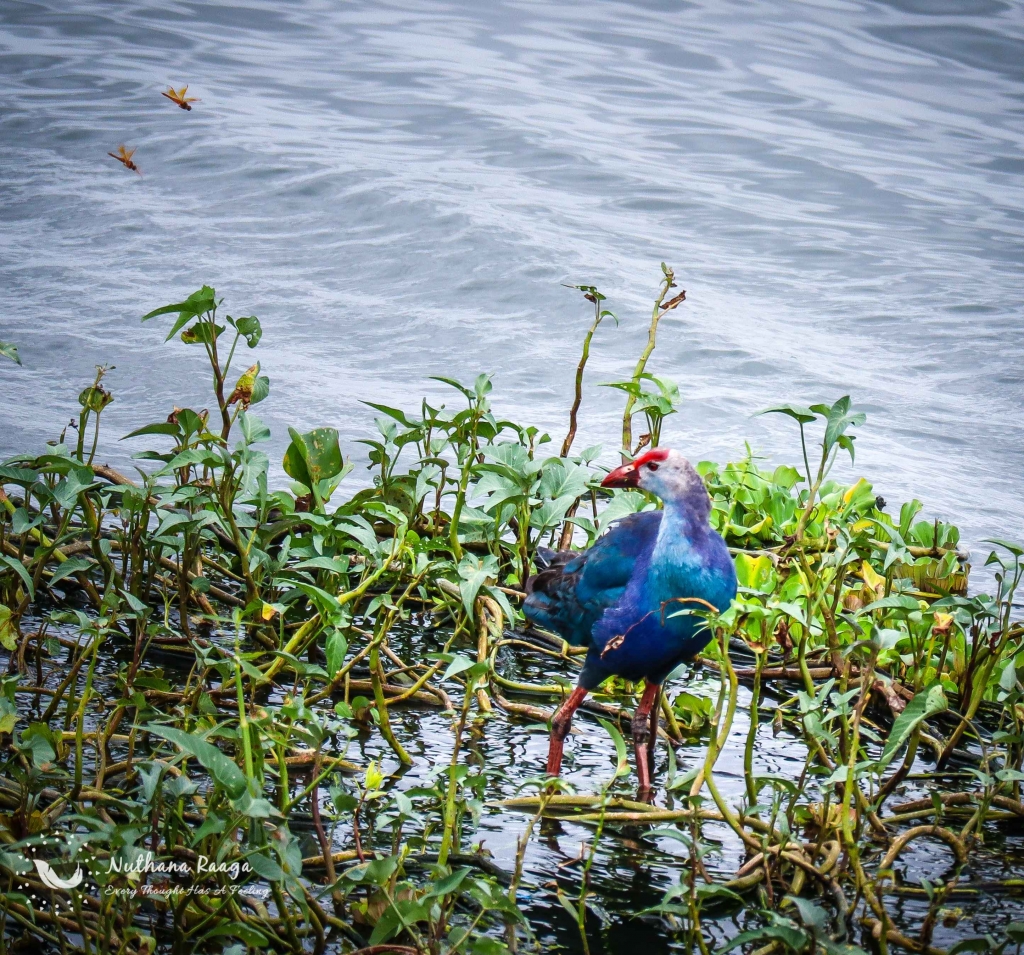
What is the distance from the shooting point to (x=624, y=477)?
11.2 ft

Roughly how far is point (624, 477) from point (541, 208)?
23.7ft

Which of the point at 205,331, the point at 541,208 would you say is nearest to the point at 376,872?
the point at 205,331

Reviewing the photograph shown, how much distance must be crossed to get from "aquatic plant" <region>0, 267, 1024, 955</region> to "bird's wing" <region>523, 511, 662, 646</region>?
19 centimetres

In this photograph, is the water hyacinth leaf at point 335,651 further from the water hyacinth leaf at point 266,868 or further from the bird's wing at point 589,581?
the bird's wing at point 589,581

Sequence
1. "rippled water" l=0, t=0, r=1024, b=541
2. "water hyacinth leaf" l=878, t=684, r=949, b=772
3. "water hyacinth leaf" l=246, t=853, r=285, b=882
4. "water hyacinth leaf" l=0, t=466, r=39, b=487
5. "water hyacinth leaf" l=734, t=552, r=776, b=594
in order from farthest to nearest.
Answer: "rippled water" l=0, t=0, r=1024, b=541, "water hyacinth leaf" l=734, t=552, r=776, b=594, "water hyacinth leaf" l=0, t=466, r=39, b=487, "water hyacinth leaf" l=878, t=684, r=949, b=772, "water hyacinth leaf" l=246, t=853, r=285, b=882

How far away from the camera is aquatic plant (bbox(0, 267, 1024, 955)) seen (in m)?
2.29

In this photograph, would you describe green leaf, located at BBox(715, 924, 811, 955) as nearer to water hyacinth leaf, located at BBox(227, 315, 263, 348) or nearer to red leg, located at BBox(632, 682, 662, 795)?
red leg, located at BBox(632, 682, 662, 795)

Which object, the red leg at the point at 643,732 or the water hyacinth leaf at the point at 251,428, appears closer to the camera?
the red leg at the point at 643,732

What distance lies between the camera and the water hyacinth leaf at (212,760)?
6.96 feet

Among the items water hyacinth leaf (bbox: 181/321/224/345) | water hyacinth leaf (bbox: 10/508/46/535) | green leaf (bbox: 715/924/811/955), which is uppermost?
water hyacinth leaf (bbox: 181/321/224/345)

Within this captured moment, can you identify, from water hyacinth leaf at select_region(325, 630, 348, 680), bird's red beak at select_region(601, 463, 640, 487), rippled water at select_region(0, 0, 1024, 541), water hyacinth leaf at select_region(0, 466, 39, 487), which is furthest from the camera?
rippled water at select_region(0, 0, 1024, 541)

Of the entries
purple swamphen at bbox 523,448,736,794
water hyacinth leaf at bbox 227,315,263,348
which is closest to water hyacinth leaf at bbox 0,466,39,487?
water hyacinth leaf at bbox 227,315,263,348

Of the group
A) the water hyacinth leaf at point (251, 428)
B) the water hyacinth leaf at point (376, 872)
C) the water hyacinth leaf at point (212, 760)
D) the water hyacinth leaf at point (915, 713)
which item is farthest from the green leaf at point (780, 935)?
the water hyacinth leaf at point (251, 428)

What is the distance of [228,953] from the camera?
2.12 metres
